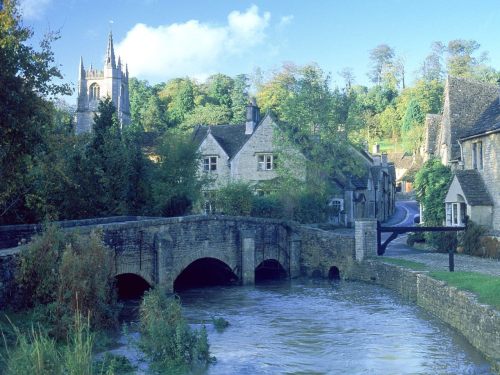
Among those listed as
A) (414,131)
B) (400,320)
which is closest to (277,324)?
(400,320)

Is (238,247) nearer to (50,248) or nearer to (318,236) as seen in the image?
(318,236)

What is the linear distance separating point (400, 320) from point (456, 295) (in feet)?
9.63

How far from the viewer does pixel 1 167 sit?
813 inches

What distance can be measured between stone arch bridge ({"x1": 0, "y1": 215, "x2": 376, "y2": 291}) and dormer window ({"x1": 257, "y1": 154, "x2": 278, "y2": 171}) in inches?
552

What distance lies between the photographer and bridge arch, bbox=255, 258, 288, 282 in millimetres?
35125

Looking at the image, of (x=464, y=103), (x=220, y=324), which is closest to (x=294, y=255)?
(x=464, y=103)

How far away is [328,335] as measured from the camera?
2066 cm

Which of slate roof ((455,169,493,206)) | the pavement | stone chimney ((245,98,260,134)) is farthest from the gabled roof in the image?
stone chimney ((245,98,260,134))

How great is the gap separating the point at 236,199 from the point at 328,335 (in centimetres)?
1934

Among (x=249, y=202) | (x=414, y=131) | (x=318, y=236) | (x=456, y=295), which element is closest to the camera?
(x=456, y=295)

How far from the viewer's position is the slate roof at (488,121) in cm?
3147

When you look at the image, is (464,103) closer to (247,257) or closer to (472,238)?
(472,238)

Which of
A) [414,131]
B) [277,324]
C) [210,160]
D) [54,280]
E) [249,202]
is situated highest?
[414,131]

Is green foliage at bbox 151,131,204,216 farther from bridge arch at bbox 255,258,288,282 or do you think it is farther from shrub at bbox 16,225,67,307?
shrub at bbox 16,225,67,307
